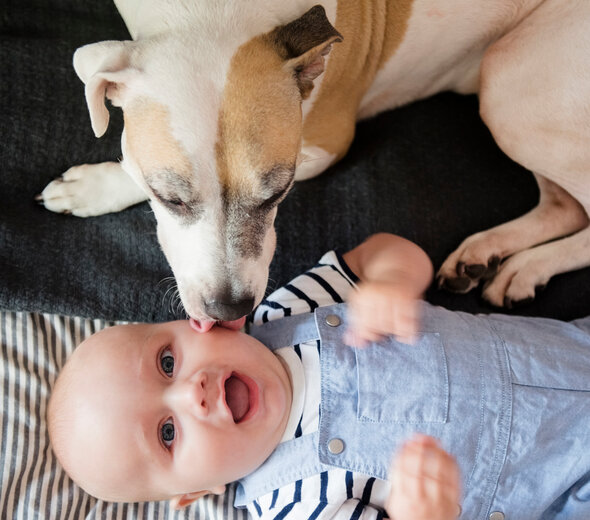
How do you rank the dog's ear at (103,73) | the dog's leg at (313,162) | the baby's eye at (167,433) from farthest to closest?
the dog's leg at (313,162), the baby's eye at (167,433), the dog's ear at (103,73)

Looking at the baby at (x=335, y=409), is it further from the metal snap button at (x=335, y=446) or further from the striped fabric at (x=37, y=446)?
the striped fabric at (x=37, y=446)

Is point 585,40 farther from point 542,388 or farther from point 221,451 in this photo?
point 221,451

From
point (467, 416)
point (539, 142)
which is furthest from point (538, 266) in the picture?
point (467, 416)

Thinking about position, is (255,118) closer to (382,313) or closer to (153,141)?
(153,141)

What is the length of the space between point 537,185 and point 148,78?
1.55 meters

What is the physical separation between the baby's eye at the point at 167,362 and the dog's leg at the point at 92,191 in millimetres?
658

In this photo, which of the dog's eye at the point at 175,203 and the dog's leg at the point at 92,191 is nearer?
the dog's eye at the point at 175,203

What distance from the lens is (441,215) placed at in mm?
2367

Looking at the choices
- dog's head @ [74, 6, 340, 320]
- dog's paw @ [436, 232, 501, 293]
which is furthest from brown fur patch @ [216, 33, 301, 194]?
dog's paw @ [436, 232, 501, 293]

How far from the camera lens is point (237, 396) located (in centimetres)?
172

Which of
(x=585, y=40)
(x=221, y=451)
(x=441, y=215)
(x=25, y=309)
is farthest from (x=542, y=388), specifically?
(x=25, y=309)

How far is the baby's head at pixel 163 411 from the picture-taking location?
1632 millimetres

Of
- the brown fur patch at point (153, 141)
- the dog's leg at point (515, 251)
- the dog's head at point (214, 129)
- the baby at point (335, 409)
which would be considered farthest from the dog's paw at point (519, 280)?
the brown fur patch at point (153, 141)

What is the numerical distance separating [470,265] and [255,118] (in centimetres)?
106
